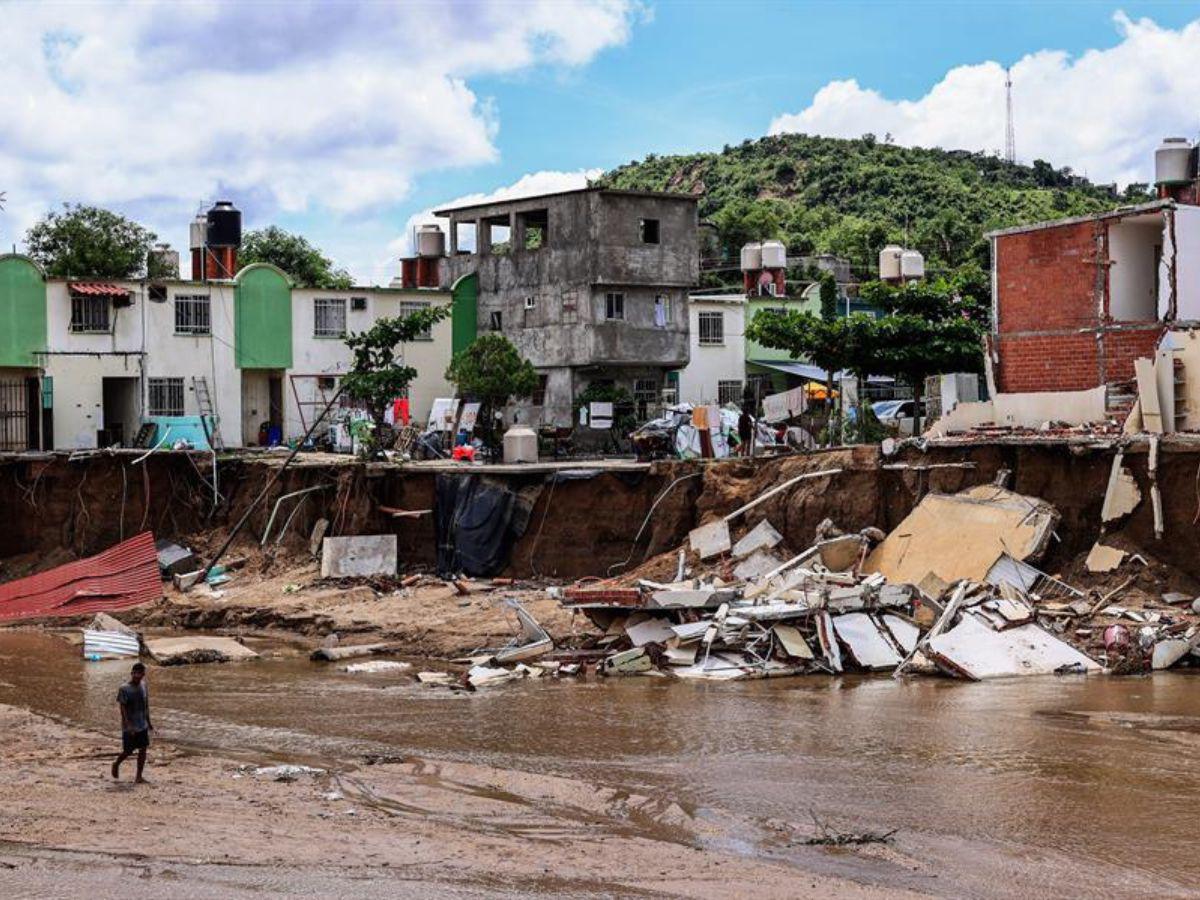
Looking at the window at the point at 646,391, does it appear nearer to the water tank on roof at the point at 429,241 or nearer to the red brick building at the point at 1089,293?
the water tank on roof at the point at 429,241

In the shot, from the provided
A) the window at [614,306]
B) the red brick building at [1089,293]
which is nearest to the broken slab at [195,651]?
the red brick building at [1089,293]

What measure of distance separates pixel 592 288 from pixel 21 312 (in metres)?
15.8

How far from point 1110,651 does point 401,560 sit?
16215 mm

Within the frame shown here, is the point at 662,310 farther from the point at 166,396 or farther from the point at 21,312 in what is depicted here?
the point at 21,312

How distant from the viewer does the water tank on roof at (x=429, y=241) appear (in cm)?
5000

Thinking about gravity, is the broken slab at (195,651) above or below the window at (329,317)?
below

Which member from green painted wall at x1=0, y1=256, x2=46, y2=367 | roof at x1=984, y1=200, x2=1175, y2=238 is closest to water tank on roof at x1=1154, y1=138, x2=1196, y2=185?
roof at x1=984, y1=200, x2=1175, y2=238

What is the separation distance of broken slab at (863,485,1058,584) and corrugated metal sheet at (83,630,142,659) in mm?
13045

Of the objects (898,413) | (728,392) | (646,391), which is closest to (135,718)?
(898,413)

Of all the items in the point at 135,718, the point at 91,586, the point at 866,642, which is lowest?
the point at 91,586

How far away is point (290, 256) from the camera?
222 ft

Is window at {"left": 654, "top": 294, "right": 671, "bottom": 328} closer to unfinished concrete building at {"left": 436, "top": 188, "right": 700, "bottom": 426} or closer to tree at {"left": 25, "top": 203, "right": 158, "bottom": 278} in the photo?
unfinished concrete building at {"left": 436, "top": 188, "right": 700, "bottom": 426}

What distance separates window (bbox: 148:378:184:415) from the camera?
44312 mm

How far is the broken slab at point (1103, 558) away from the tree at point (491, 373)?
19.7 metres
